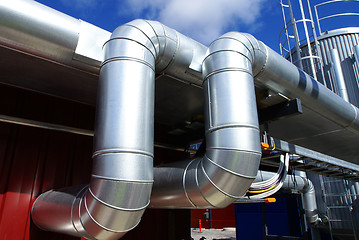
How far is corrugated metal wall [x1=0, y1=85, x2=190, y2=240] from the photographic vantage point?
340cm

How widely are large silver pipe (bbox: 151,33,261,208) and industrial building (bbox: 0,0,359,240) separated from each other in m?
0.01

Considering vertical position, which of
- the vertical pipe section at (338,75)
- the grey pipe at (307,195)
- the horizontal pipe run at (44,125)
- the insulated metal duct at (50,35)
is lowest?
the grey pipe at (307,195)

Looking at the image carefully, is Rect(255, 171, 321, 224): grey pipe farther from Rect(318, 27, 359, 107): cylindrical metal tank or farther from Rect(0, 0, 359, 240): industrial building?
Rect(318, 27, 359, 107): cylindrical metal tank

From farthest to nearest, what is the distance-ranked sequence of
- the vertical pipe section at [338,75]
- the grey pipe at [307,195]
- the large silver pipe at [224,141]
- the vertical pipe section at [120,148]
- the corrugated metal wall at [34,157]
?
1. the vertical pipe section at [338,75]
2. the grey pipe at [307,195]
3. the corrugated metal wall at [34,157]
4. the large silver pipe at [224,141]
5. the vertical pipe section at [120,148]

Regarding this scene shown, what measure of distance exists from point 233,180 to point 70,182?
2.61 meters

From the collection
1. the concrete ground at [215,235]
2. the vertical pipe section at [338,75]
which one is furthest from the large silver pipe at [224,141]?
the concrete ground at [215,235]

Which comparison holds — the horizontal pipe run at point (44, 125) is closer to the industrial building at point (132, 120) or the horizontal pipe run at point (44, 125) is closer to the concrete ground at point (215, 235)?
the industrial building at point (132, 120)

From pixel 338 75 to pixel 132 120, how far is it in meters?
8.67

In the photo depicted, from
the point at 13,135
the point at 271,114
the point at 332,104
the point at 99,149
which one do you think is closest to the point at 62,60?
the point at 99,149

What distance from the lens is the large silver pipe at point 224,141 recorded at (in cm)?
248

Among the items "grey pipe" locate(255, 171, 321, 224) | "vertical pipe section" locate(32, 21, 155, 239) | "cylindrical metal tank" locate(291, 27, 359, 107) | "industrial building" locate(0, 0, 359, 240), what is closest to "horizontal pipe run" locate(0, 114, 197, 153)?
"industrial building" locate(0, 0, 359, 240)

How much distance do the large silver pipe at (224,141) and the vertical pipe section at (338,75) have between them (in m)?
6.98

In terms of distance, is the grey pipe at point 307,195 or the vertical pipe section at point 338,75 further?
the vertical pipe section at point 338,75

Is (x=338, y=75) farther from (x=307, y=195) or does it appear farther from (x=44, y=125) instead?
(x=44, y=125)
